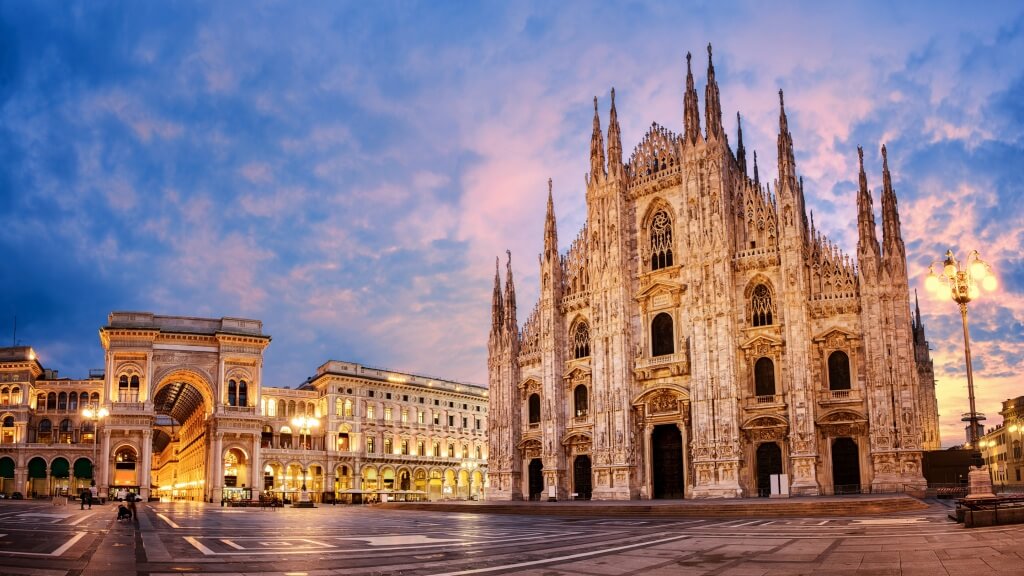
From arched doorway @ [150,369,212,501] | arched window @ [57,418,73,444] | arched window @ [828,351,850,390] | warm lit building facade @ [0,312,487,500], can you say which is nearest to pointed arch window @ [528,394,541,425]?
warm lit building facade @ [0,312,487,500]

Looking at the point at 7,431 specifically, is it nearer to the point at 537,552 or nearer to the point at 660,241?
the point at 660,241

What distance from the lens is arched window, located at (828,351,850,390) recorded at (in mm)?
44875

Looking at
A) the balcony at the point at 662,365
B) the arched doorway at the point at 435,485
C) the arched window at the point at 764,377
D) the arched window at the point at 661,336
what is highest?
the arched window at the point at 661,336

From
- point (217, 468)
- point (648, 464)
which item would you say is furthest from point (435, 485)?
point (648, 464)

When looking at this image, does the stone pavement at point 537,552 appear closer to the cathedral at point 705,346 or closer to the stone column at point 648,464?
the cathedral at point 705,346

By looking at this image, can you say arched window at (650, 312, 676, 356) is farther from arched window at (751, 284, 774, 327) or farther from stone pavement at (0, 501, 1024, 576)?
stone pavement at (0, 501, 1024, 576)

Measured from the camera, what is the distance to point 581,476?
5459 centimetres

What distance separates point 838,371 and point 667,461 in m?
12.0

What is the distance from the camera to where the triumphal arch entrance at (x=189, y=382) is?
74.7 meters

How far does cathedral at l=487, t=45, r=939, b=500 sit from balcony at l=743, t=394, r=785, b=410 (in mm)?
101

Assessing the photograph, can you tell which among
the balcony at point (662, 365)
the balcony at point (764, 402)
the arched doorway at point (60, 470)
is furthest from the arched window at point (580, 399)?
the arched doorway at point (60, 470)

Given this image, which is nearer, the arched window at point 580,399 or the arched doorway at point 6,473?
the arched window at point 580,399

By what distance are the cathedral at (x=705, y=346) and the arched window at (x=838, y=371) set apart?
0.26ft

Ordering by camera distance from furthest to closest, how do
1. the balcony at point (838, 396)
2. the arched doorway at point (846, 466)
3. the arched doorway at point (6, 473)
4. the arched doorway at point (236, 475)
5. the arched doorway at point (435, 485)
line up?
the arched doorway at point (435, 485), the arched doorway at point (6, 473), the arched doorway at point (236, 475), the balcony at point (838, 396), the arched doorway at point (846, 466)
